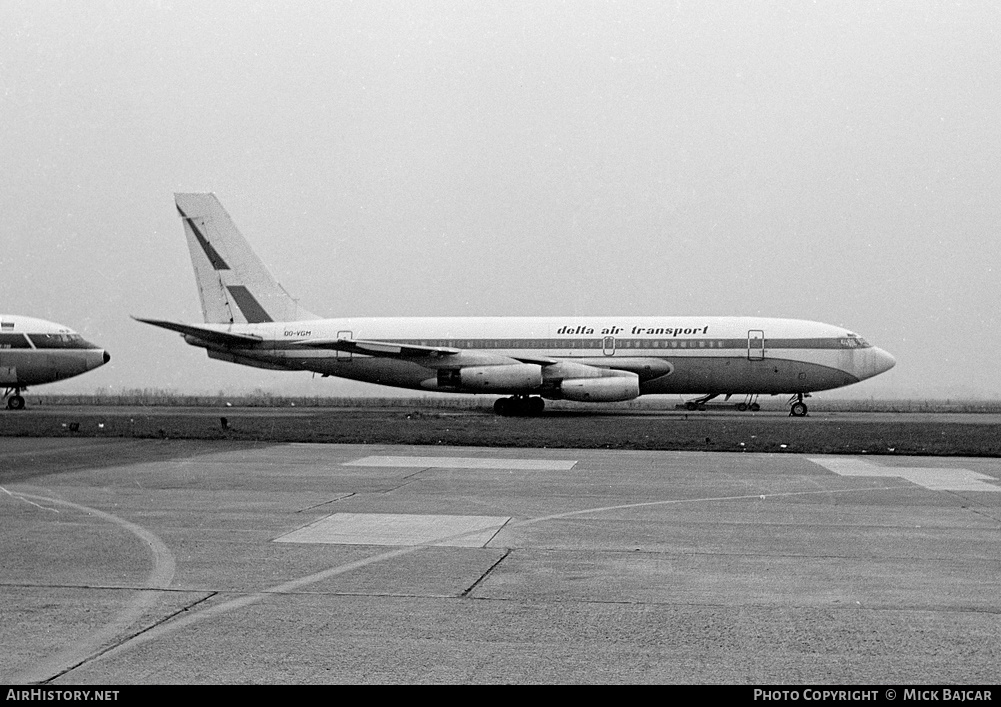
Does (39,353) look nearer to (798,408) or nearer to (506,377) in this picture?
(506,377)

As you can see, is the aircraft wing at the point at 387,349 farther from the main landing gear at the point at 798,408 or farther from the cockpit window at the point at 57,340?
the main landing gear at the point at 798,408

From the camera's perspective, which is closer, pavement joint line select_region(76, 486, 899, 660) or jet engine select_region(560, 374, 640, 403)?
pavement joint line select_region(76, 486, 899, 660)

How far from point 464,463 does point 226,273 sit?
24.8 meters

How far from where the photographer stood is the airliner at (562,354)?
3388 centimetres

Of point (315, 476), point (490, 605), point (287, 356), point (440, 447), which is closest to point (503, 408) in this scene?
point (287, 356)

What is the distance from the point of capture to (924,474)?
1456 centimetres

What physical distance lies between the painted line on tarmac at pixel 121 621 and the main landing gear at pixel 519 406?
26.3 m

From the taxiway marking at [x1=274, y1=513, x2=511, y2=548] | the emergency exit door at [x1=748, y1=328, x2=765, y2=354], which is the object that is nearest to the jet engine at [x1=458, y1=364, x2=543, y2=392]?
the emergency exit door at [x1=748, y1=328, x2=765, y2=354]

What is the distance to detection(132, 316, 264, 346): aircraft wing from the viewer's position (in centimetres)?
3428

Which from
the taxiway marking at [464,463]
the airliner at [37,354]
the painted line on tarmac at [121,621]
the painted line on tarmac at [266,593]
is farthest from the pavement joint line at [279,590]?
the airliner at [37,354]

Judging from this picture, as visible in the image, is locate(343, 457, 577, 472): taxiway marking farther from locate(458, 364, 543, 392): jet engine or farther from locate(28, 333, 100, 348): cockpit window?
locate(28, 333, 100, 348): cockpit window

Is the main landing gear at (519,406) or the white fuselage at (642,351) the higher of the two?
the white fuselage at (642,351)

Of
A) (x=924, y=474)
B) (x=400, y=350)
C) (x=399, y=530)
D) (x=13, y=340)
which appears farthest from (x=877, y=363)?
(x=13, y=340)

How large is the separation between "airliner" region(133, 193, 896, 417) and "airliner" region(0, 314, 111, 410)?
22.5 feet
